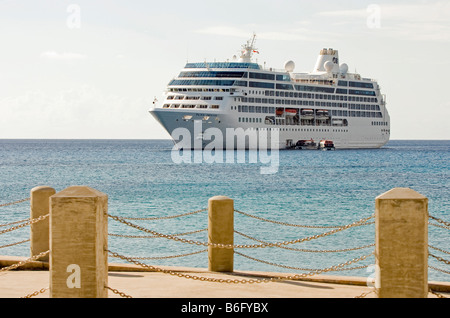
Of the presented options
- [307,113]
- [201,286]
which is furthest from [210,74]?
[201,286]

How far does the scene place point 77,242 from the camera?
6250 mm

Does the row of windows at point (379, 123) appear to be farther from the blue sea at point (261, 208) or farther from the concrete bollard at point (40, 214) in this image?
the concrete bollard at point (40, 214)

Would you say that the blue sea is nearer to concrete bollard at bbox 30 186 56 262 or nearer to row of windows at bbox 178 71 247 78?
concrete bollard at bbox 30 186 56 262

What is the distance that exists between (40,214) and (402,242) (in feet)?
17.3

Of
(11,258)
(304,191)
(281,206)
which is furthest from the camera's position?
(304,191)

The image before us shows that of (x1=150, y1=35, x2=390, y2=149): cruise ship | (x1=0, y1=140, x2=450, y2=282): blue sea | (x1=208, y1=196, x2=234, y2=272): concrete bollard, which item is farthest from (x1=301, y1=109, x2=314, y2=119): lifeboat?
(x1=208, y1=196, x2=234, y2=272): concrete bollard

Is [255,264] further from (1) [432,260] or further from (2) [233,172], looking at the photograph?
(2) [233,172]

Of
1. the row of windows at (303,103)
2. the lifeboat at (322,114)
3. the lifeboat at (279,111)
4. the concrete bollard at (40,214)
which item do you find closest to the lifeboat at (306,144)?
the lifeboat at (322,114)

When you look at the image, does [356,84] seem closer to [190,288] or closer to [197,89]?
[197,89]

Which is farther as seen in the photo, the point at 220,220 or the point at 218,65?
the point at 218,65

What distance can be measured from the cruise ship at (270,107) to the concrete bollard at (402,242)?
64046mm

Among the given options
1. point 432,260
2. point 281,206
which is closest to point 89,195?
point 432,260
